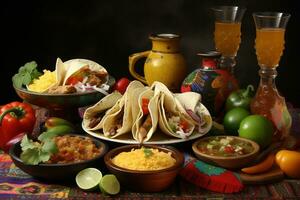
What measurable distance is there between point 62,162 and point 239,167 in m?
0.63

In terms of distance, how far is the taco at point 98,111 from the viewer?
2.69 meters

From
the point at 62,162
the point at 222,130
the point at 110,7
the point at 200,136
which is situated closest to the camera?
the point at 62,162

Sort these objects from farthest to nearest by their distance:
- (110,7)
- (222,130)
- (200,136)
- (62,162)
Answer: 1. (110,7)
2. (222,130)
3. (200,136)
4. (62,162)

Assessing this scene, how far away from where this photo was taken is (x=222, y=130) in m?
2.83

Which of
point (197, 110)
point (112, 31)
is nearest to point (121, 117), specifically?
point (197, 110)

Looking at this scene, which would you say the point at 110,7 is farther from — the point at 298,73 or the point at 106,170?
the point at 106,170

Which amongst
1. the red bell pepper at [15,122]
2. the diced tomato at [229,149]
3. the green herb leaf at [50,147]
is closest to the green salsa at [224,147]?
the diced tomato at [229,149]

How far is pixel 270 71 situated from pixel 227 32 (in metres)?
0.38

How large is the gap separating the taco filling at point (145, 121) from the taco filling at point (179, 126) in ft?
0.26

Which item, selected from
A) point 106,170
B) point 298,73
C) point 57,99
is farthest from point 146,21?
point 106,170

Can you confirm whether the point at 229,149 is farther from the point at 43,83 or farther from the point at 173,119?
the point at 43,83

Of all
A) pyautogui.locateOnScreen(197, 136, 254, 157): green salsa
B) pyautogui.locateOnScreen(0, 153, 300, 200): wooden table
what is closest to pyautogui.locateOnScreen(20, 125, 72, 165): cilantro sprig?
pyautogui.locateOnScreen(0, 153, 300, 200): wooden table

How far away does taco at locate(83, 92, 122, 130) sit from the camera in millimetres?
2691

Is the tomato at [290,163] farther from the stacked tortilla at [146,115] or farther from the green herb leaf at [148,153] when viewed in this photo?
the green herb leaf at [148,153]
